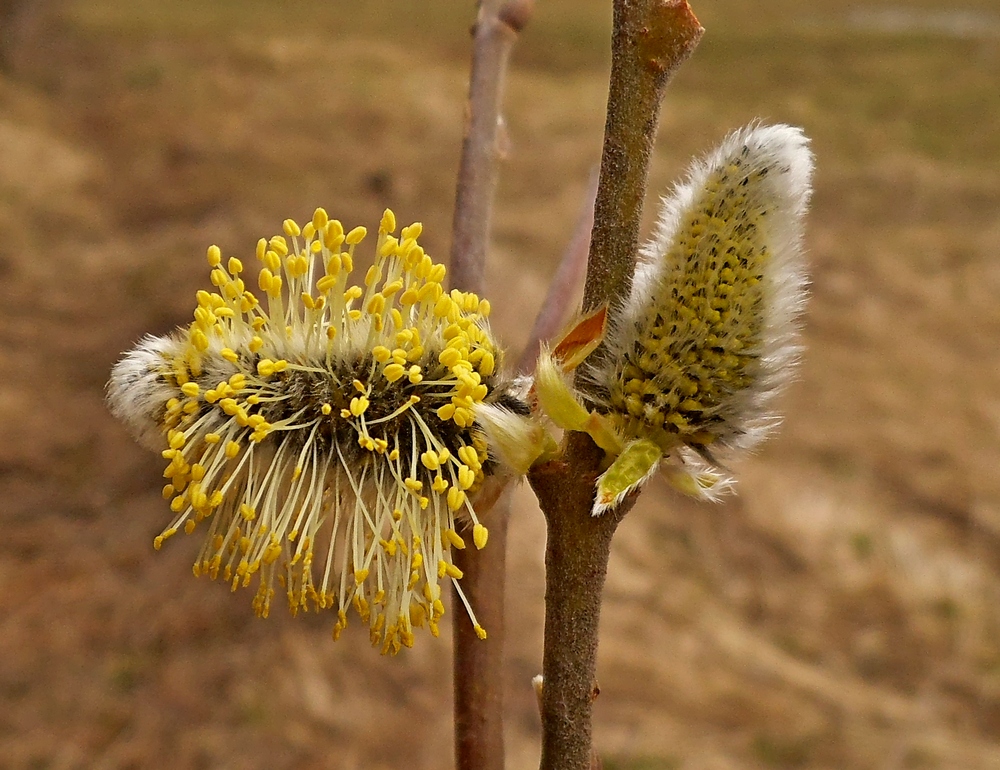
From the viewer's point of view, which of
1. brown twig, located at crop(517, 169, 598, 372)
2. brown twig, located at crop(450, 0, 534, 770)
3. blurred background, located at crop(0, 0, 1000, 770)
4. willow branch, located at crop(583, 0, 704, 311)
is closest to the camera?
willow branch, located at crop(583, 0, 704, 311)

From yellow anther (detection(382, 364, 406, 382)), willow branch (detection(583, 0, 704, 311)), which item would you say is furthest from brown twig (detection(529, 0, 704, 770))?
yellow anther (detection(382, 364, 406, 382))

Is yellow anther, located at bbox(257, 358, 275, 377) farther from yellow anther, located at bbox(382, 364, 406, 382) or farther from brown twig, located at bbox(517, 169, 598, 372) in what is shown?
brown twig, located at bbox(517, 169, 598, 372)

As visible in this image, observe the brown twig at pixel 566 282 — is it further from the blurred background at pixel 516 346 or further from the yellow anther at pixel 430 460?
the yellow anther at pixel 430 460

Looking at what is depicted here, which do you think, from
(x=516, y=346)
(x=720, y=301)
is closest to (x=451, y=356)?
(x=720, y=301)

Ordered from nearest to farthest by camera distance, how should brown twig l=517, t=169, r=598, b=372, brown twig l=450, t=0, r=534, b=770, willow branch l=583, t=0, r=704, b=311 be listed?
willow branch l=583, t=0, r=704, b=311 < brown twig l=450, t=0, r=534, b=770 < brown twig l=517, t=169, r=598, b=372

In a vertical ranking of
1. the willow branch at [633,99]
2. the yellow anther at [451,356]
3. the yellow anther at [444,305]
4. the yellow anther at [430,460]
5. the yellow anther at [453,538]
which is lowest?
the yellow anther at [453,538]

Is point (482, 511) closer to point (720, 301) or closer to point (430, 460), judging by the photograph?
point (430, 460)

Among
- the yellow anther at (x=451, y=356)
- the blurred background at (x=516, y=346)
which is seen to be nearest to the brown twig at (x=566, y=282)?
the blurred background at (x=516, y=346)
